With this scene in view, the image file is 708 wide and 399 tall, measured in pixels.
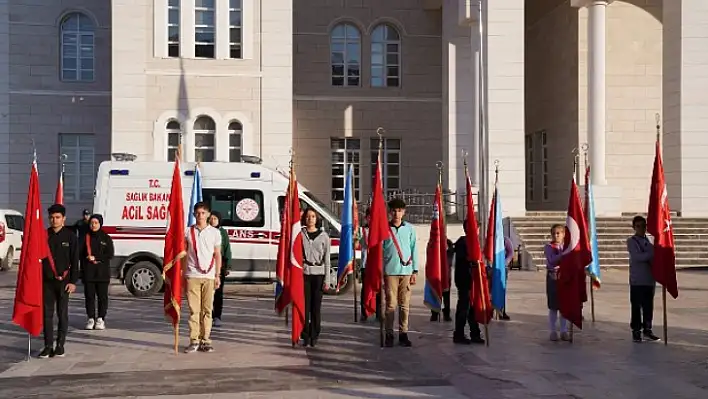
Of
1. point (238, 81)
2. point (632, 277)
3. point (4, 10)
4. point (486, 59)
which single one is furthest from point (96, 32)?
point (632, 277)

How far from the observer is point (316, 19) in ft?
99.7

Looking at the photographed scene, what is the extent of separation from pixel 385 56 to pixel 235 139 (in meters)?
8.49

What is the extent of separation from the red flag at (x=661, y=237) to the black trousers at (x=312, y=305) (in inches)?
170

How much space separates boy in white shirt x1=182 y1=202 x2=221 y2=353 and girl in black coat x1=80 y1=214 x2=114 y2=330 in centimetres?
242

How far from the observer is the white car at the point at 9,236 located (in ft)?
75.6

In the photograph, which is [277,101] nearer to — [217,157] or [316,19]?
[217,157]

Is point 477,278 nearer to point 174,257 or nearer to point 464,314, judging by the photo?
point 464,314

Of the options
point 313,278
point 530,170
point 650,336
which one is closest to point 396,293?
point 313,278

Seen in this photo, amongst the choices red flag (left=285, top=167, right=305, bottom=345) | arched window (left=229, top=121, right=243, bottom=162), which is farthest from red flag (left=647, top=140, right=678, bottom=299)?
arched window (left=229, top=121, right=243, bottom=162)

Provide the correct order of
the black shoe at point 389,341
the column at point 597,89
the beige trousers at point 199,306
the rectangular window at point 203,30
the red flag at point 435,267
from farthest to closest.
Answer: the column at point 597,89 < the rectangular window at point 203,30 < the red flag at point 435,267 < the black shoe at point 389,341 < the beige trousers at point 199,306

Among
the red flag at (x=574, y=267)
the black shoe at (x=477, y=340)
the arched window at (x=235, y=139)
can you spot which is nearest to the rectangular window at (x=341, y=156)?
the arched window at (x=235, y=139)

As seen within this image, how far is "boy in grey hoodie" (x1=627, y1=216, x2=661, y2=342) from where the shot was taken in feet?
35.7

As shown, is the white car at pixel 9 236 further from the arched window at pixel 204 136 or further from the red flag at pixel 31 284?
the red flag at pixel 31 284

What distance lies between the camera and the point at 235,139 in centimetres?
2444
